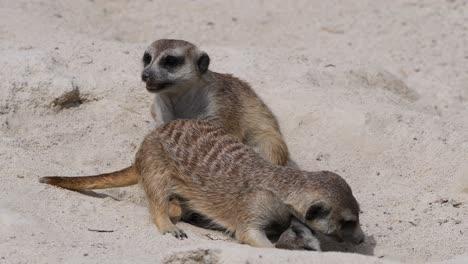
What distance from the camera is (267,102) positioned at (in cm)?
546

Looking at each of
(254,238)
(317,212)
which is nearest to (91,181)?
(254,238)

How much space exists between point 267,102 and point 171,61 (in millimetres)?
814

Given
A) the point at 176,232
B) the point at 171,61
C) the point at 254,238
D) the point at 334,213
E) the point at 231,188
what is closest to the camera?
the point at 334,213

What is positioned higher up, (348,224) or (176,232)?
(348,224)

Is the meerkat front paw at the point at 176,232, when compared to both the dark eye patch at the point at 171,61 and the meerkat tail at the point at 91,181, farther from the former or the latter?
the dark eye patch at the point at 171,61

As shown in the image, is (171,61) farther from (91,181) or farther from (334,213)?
(334,213)

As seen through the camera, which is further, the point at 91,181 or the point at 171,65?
the point at 171,65

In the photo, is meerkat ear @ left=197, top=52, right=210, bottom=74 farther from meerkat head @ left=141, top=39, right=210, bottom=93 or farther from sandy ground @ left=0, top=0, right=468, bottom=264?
sandy ground @ left=0, top=0, right=468, bottom=264

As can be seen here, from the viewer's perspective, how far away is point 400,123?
5.12 metres

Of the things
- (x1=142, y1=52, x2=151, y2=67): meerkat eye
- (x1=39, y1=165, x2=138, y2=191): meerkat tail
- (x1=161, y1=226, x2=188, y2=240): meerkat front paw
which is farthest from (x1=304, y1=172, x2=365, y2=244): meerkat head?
(x1=142, y1=52, x2=151, y2=67): meerkat eye

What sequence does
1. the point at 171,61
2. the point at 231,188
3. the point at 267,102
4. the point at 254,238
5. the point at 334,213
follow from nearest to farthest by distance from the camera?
1. the point at 334,213
2. the point at 254,238
3. the point at 231,188
4. the point at 171,61
5. the point at 267,102

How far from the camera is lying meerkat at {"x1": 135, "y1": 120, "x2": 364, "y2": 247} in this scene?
3.68 meters

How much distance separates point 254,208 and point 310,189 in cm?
29

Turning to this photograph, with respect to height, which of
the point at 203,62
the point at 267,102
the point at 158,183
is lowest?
the point at 267,102
